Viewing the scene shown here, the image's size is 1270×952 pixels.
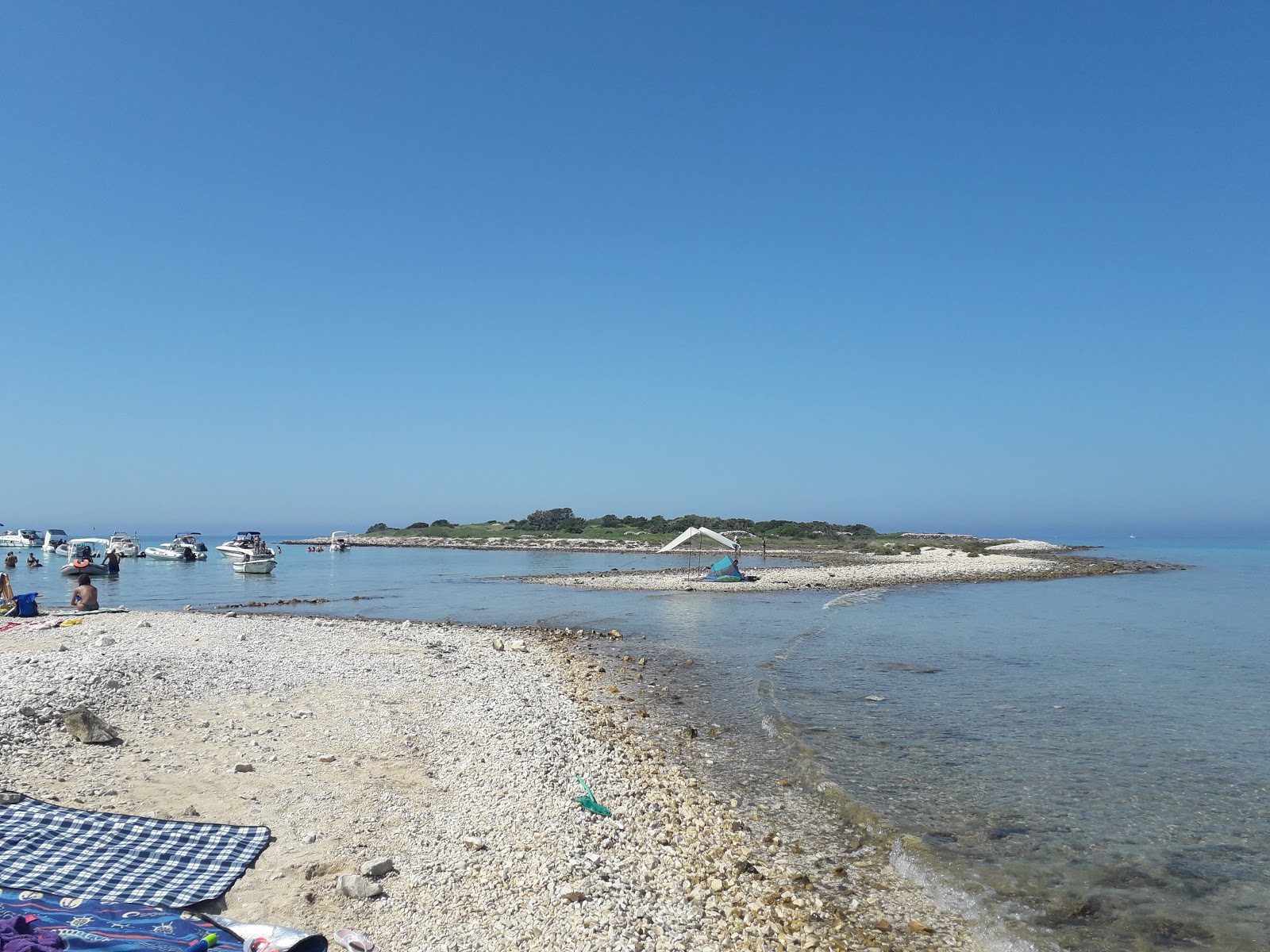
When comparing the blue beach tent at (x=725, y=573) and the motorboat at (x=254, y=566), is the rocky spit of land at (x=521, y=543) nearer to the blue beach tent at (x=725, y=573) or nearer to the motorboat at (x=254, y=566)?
the blue beach tent at (x=725, y=573)

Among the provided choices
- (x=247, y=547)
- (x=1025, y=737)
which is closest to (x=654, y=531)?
(x=247, y=547)

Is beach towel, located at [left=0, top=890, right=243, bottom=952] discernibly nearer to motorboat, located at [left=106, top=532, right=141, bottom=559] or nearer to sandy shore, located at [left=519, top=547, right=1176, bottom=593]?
sandy shore, located at [left=519, top=547, right=1176, bottom=593]

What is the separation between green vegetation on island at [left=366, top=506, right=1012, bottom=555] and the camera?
105 meters

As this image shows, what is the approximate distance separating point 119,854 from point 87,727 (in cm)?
409

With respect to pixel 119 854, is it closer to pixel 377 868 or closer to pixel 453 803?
pixel 377 868

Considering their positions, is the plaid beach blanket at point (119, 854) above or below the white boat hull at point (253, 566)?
above

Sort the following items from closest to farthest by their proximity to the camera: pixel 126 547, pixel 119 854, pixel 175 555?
pixel 119 854
pixel 175 555
pixel 126 547

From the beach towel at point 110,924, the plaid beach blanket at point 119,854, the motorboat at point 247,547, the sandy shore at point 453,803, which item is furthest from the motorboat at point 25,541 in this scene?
the beach towel at point 110,924

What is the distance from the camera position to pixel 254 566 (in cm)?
5178

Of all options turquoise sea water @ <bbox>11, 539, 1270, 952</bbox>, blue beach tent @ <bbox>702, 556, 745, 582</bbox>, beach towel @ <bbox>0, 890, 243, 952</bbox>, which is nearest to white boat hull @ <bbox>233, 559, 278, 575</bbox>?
turquoise sea water @ <bbox>11, 539, 1270, 952</bbox>

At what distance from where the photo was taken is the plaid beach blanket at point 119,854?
5.91 metres

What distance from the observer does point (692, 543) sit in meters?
47.5

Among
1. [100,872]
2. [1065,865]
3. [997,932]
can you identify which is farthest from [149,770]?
[1065,865]

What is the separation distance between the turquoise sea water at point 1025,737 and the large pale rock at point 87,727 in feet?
27.7
